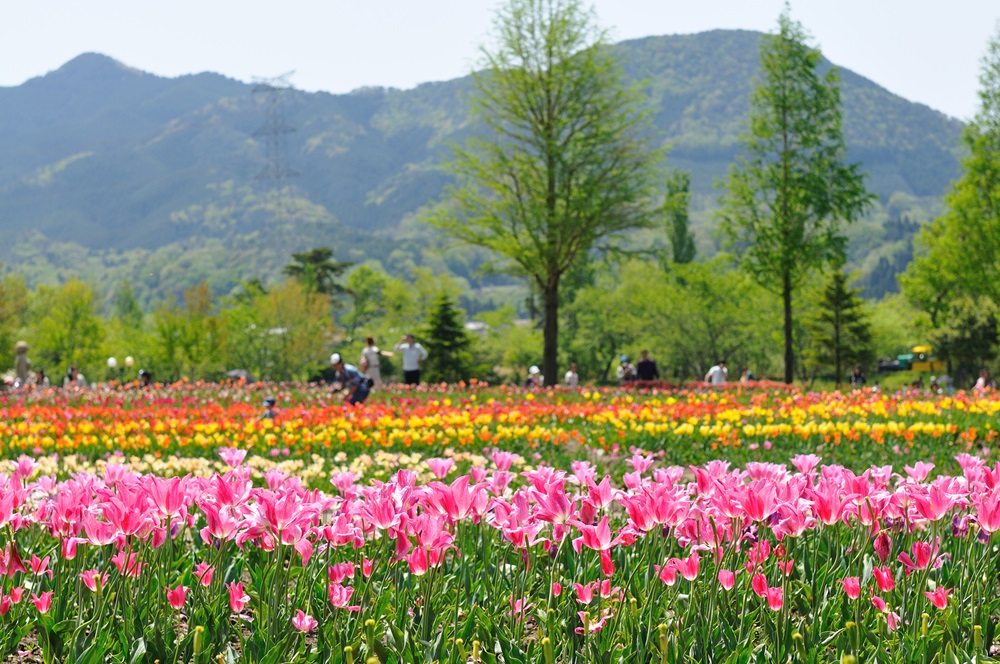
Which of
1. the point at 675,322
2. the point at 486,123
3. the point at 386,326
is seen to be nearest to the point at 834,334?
the point at 675,322

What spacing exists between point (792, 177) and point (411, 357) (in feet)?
43.5

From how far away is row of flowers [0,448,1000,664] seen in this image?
251 cm

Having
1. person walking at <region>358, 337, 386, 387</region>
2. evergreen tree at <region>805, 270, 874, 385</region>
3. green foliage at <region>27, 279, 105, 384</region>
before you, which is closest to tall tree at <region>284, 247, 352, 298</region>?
green foliage at <region>27, 279, 105, 384</region>

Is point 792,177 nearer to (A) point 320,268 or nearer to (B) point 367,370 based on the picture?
(B) point 367,370

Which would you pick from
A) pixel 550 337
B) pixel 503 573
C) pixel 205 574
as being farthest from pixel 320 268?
pixel 205 574

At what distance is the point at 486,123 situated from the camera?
2556 centimetres

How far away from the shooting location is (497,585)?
314cm

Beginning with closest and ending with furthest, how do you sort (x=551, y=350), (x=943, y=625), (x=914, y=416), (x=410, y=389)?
(x=943, y=625) < (x=914, y=416) < (x=410, y=389) < (x=551, y=350)

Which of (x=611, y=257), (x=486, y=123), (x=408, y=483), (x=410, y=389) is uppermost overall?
(x=486, y=123)

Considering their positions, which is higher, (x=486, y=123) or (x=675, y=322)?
(x=486, y=123)

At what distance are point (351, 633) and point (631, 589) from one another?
98 centimetres

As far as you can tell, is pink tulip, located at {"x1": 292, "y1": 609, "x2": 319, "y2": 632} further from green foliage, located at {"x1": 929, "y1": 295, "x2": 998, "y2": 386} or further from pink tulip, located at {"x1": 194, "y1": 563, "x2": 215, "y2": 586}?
green foliage, located at {"x1": 929, "y1": 295, "x2": 998, "y2": 386}

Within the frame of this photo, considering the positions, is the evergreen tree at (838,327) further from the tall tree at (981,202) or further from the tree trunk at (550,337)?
the tree trunk at (550,337)

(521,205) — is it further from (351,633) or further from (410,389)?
(351,633)
